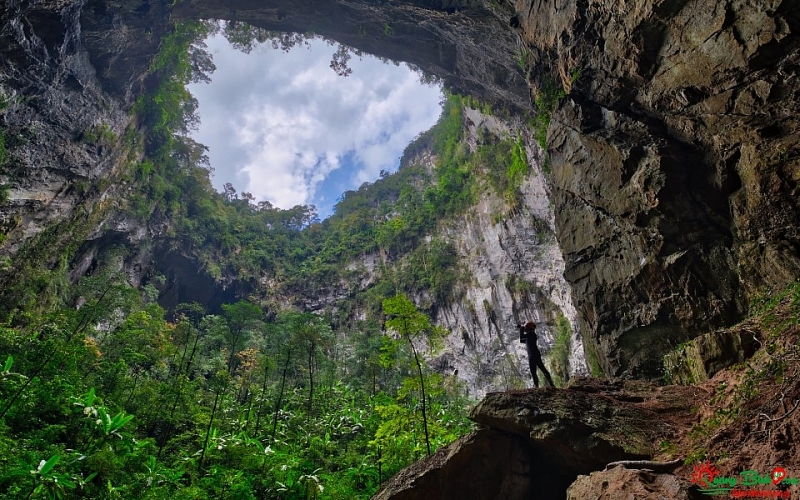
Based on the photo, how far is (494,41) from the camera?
1600cm

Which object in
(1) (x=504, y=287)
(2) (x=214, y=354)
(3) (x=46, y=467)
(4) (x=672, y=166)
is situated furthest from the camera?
(1) (x=504, y=287)

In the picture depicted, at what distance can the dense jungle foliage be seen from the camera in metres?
7.77

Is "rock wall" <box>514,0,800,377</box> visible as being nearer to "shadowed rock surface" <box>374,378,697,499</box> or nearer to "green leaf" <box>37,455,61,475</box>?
"shadowed rock surface" <box>374,378,697,499</box>

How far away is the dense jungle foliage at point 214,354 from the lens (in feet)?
25.5

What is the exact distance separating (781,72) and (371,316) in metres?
26.9

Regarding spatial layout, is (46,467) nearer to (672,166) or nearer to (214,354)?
(672,166)

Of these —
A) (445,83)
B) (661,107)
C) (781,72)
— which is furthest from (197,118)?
(781,72)

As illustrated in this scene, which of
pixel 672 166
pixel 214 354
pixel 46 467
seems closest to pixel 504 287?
pixel 214 354

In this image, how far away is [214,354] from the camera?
61.7 ft

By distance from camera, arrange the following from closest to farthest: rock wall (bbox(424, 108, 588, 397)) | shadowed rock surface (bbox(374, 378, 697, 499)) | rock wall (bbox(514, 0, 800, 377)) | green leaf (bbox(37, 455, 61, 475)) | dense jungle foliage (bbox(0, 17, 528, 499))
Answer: shadowed rock surface (bbox(374, 378, 697, 499))
green leaf (bbox(37, 455, 61, 475))
rock wall (bbox(514, 0, 800, 377))
dense jungle foliage (bbox(0, 17, 528, 499))
rock wall (bbox(424, 108, 588, 397))

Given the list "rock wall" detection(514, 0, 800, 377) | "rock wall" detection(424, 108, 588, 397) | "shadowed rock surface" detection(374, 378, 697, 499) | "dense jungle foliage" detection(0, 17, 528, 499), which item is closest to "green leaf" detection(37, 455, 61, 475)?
"dense jungle foliage" detection(0, 17, 528, 499)

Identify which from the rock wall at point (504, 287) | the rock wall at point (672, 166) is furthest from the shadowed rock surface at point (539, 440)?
the rock wall at point (504, 287)

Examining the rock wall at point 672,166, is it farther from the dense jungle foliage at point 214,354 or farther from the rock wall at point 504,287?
the rock wall at point 504,287

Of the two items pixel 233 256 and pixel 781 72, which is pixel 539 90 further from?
pixel 233 256
